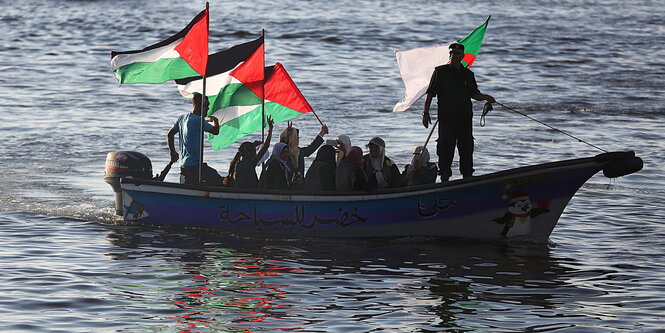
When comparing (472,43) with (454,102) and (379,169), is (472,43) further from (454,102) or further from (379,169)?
(379,169)

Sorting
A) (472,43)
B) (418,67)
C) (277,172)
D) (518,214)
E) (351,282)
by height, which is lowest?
(351,282)

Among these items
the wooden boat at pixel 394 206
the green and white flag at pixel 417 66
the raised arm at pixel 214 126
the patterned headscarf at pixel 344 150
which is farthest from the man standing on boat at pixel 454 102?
the raised arm at pixel 214 126

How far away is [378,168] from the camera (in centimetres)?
1540

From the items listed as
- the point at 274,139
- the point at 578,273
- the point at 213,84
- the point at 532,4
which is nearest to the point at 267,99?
the point at 213,84

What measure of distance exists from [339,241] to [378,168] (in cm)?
112

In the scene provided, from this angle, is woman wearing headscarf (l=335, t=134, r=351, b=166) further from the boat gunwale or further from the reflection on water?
the reflection on water

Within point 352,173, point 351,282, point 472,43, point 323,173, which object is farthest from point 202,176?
point 472,43

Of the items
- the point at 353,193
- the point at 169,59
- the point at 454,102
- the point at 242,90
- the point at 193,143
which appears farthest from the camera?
the point at 242,90

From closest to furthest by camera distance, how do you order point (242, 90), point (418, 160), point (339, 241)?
point (418, 160)
point (339, 241)
point (242, 90)

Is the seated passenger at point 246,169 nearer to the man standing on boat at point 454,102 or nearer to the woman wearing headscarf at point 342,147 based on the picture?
the woman wearing headscarf at point 342,147

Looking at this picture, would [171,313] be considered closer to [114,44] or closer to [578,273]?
[578,273]

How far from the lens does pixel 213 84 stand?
16156mm

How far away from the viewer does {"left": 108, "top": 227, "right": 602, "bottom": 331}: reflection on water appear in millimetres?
11789

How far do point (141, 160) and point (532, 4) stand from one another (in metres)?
44.4
